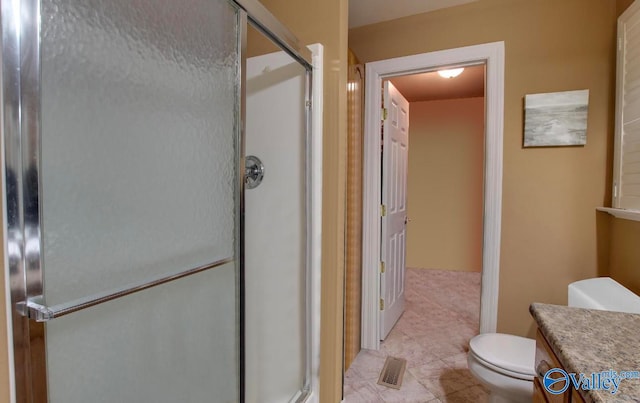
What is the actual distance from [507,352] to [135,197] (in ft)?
5.71

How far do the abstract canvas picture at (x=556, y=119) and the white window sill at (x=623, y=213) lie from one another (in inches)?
15.2

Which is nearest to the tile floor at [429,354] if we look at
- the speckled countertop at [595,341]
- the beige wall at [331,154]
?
the beige wall at [331,154]

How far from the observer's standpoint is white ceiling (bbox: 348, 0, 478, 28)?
1941 mm

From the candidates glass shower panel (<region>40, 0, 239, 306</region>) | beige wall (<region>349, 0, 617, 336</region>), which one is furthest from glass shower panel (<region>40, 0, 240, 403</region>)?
beige wall (<region>349, 0, 617, 336</region>)

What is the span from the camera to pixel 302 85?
149 centimetres

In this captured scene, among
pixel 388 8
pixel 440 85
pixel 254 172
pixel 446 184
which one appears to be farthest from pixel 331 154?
A: pixel 446 184

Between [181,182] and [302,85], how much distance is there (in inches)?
31.8

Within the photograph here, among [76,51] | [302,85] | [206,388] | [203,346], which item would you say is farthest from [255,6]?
[206,388]

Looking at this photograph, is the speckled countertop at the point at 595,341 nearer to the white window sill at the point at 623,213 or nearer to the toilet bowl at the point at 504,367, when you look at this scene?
the toilet bowl at the point at 504,367

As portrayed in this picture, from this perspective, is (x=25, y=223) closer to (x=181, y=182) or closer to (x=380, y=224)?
(x=181, y=182)

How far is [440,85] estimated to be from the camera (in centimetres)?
344

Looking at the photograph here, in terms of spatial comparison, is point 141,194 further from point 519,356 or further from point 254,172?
point 519,356

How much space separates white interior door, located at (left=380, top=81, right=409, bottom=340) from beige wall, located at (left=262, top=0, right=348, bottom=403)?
2.57 feet

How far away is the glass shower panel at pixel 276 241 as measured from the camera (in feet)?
4.99
